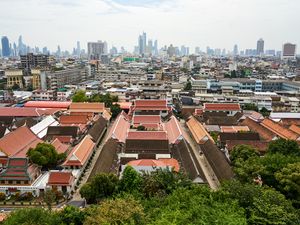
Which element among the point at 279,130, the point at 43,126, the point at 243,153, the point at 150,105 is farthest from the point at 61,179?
the point at 150,105

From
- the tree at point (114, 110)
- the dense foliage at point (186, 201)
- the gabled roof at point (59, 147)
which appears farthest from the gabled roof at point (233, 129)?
the gabled roof at point (59, 147)

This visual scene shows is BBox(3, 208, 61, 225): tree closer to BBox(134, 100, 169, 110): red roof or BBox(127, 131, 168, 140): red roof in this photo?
BBox(127, 131, 168, 140): red roof

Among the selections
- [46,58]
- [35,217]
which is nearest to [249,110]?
[35,217]

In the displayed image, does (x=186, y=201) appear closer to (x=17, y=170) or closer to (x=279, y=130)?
(x=17, y=170)

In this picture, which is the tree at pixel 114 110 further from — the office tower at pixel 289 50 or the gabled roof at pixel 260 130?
the office tower at pixel 289 50

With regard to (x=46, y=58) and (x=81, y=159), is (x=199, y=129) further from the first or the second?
(x=46, y=58)

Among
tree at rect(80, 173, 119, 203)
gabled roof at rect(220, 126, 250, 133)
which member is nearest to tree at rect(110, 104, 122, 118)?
gabled roof at rect(220, 126, 250, 133)
